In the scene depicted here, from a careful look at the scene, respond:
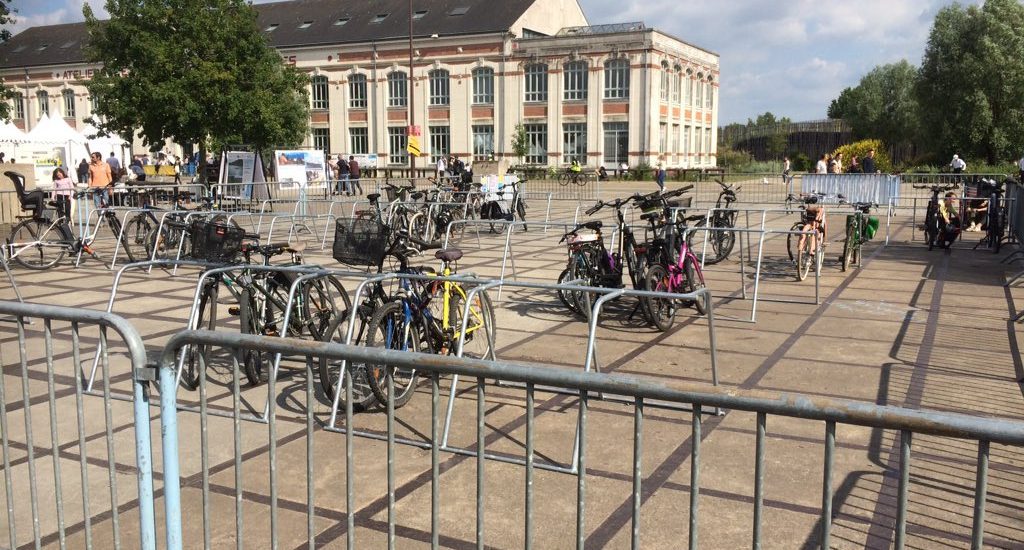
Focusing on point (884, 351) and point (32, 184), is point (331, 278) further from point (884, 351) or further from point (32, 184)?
point (32, 184)

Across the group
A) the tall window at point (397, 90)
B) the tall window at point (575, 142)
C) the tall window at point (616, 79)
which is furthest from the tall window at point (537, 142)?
the tall window at point (397, 90)

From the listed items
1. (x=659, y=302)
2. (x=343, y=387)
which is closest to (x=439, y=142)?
(x=659, y=302)

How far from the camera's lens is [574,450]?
5.21 meters

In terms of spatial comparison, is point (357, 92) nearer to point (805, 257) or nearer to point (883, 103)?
point (883, 103)

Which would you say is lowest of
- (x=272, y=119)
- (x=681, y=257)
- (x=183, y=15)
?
(x=681, y=257)

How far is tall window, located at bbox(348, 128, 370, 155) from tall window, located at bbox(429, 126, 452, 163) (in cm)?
481

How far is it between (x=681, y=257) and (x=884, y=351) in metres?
2.20

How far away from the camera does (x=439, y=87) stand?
57.0 m

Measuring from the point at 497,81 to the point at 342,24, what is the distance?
40.5 ft

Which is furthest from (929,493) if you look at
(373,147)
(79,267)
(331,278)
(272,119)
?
(373,147)

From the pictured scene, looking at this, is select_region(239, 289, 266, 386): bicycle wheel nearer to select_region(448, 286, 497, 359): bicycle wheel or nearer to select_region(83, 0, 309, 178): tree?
select_region(448, 286, 497, 359): bicycle wheel

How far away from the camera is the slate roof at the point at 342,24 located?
55.5m

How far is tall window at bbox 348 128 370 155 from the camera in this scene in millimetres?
59938

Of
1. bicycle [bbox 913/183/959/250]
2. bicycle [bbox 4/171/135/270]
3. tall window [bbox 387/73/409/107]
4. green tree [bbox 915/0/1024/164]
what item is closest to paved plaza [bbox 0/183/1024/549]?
bicycle [bbox 4/171/135/270]
